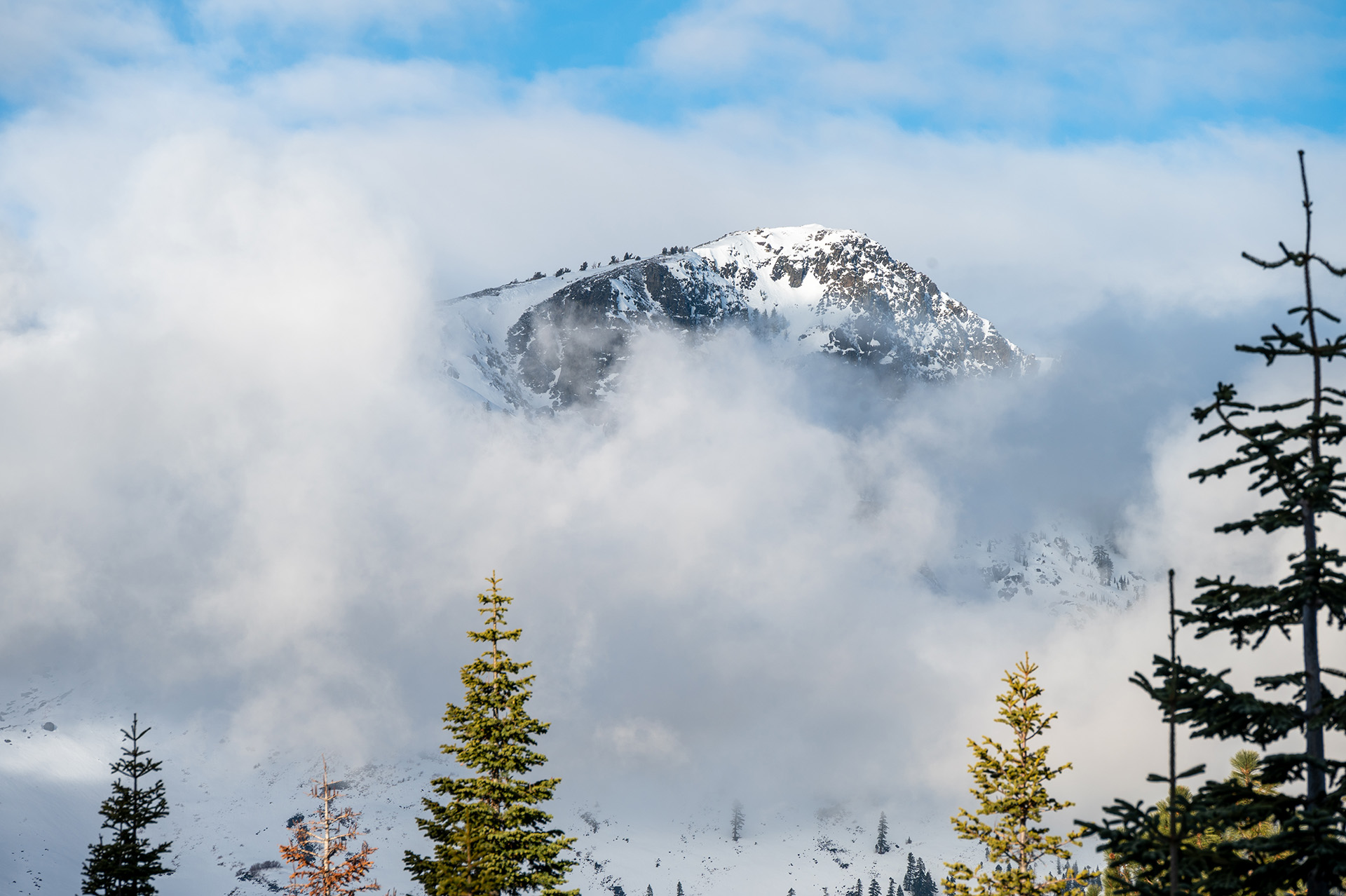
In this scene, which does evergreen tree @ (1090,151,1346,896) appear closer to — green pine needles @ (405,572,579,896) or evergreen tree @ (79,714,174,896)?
green pine needles @ (405,572,579,896)

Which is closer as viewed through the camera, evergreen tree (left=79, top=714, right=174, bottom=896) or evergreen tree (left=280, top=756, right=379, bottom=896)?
evergreen tree (left=280, top=756, right=379, bottom=896)

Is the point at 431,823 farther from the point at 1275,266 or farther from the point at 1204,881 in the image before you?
the point at 1275,266

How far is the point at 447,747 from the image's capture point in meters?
32.7

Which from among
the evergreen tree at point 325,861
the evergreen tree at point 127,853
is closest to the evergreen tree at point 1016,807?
the evergreen tree at point 325,861

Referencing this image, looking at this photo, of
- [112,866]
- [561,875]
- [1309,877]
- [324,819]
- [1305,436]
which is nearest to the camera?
[1309,877]

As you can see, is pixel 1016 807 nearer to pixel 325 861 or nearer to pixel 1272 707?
pixel 1272 707

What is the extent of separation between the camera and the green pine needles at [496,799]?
30.4m

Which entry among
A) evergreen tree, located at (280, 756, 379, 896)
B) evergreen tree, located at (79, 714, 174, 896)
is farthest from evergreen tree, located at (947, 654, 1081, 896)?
evergreen tree, located at (79, 714, 174, 896)

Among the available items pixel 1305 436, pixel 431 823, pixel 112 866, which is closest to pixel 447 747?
pixel 431 823

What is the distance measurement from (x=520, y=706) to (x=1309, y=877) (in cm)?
2075

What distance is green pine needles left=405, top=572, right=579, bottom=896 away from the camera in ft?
99.8

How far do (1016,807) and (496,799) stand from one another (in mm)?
14570

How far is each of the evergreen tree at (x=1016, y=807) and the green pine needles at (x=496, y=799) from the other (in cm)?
1135

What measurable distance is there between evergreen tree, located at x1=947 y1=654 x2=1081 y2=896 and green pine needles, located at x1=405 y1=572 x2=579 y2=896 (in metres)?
11.4
